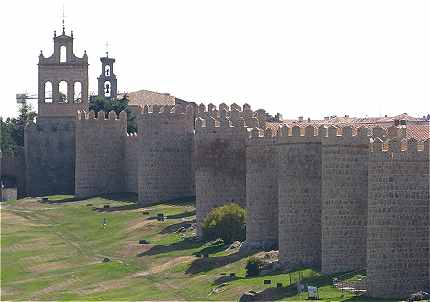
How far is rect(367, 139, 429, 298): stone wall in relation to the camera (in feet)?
188

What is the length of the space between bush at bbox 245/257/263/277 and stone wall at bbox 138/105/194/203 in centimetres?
3006

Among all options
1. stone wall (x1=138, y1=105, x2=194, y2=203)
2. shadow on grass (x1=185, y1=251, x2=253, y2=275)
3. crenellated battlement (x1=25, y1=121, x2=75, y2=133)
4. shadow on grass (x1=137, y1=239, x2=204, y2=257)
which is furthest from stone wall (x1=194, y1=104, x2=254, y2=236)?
crenellated battlement (x1=25, y1=121, x2=75, y2=133)

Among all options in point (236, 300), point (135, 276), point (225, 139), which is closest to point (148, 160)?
point (225, 139)

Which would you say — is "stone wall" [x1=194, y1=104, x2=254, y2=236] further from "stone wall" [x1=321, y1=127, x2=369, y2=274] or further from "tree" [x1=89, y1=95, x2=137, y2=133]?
"tree" [x1=89, y1=95, x2=137, y2=133]

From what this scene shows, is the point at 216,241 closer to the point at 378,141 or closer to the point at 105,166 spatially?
the point at 378,141

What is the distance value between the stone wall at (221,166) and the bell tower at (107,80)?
69.3 meters

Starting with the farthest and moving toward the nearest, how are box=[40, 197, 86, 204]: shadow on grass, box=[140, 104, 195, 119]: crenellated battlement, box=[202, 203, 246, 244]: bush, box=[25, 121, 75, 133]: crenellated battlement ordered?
box=[25, 121, 75, 133]: crenellated battlement, box=[40, 197, 86, 204]: shadow on grass, box=[140, 104, 195, 119]: crenellated battlement, box=[202, 203, 246, 244]: bush

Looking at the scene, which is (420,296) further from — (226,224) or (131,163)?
(131,163)

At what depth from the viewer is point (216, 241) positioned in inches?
2992

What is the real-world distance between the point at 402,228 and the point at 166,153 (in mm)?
39663

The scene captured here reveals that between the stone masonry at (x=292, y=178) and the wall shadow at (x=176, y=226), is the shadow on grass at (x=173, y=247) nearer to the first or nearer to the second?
the stone masonry at (x=292, y=178)

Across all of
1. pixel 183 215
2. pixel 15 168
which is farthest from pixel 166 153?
pixel 15 168

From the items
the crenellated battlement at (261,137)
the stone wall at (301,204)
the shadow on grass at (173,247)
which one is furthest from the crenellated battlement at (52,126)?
the stone wall at (301,204)

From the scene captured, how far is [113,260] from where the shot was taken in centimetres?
7706
